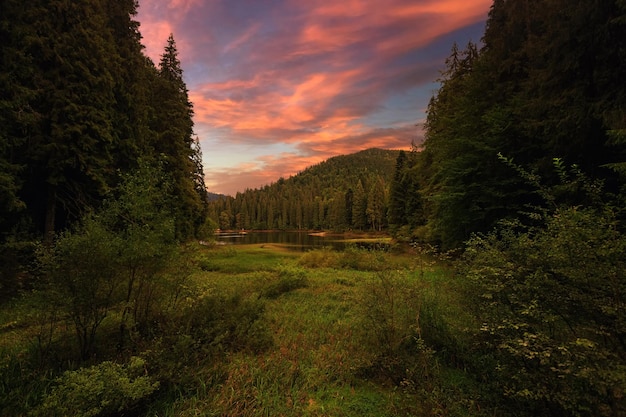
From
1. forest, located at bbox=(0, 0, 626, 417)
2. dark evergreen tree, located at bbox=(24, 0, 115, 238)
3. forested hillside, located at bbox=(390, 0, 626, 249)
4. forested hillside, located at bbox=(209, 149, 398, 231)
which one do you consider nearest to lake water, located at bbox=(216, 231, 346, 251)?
forested hillside, located at bbox=(209, 149, 398, 231)

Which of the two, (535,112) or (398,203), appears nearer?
(535,112)

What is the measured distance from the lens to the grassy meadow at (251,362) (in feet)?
14.2

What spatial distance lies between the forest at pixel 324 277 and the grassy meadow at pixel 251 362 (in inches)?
1.6

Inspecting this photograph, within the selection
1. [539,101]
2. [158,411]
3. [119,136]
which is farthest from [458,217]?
[119,136]

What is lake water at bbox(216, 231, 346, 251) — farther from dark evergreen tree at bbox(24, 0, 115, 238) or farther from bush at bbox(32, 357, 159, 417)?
bush at bbox(32, 357, 159, 417)

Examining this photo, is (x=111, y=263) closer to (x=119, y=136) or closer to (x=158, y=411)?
(x=158, y=411)

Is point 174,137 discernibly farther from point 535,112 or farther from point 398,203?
point 398,203

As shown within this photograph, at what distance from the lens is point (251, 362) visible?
608 centimetres

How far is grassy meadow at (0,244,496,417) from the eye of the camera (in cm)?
432

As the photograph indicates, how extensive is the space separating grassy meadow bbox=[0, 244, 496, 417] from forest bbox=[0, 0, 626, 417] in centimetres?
4

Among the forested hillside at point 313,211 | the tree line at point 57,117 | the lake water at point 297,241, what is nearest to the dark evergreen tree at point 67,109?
the tree line at point 57,117

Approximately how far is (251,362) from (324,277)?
10.0 meters

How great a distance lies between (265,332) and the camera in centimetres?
722

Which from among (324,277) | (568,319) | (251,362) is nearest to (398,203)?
(324,277)
